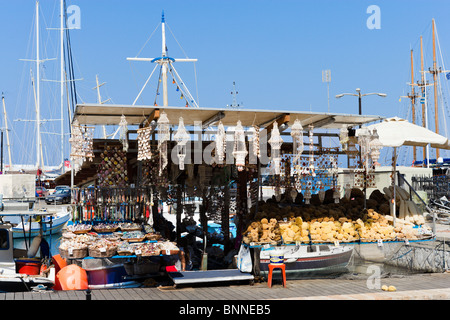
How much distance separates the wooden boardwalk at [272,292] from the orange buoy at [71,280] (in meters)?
0.68

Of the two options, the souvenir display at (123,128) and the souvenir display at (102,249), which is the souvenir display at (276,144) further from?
the souvenir display at (102,249)

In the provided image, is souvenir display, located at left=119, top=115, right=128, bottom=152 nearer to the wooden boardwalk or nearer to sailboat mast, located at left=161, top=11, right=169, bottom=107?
the wooden boardwalk

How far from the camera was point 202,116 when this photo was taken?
1134 centimetres

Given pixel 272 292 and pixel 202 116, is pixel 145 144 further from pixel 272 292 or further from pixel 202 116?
pixel 272 292

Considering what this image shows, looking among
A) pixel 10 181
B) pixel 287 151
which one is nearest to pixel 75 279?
pixel 287 151

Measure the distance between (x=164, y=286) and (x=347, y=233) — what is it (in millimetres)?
4291

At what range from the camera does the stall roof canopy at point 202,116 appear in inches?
411

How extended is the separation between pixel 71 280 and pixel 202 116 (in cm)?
453

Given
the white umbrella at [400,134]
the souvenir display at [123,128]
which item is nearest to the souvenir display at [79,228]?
the souvenir display at [123,128]

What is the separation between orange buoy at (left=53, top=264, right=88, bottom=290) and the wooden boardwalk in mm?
684

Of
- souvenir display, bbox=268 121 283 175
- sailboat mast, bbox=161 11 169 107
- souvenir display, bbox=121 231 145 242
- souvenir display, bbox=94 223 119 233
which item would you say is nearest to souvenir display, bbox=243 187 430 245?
souvenir display, bbox=268 121 283 175

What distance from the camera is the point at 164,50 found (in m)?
24.9

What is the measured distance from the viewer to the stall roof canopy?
34.3 ft

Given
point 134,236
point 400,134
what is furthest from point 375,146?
point 134,236
